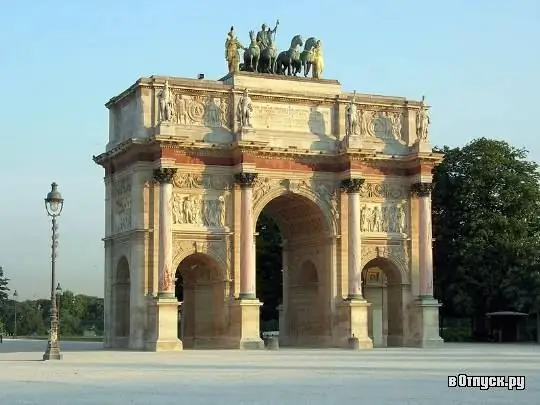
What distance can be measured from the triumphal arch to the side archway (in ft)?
0.24

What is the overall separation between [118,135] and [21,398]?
97.2 ft

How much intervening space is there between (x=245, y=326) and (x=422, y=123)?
42.6 feet

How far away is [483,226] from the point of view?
181 ft

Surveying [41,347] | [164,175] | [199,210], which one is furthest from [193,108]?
[41,347]

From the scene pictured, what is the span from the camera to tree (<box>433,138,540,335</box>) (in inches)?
2144

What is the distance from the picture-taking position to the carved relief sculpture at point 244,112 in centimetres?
4256

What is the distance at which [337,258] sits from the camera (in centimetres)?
4441

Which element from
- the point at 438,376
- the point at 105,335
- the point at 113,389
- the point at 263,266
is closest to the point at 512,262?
the point at 263,266

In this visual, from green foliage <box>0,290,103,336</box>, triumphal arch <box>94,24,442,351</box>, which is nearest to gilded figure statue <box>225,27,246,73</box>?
triumphal arch <box>94,24,442,351</box>

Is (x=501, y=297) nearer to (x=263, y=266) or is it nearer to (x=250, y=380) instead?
(x=263, y=266)

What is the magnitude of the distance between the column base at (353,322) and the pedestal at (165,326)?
7.45 meters

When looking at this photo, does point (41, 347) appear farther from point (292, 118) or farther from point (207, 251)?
point (292, 118)

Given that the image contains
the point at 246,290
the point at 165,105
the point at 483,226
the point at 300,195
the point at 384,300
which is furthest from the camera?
the point at 483,226

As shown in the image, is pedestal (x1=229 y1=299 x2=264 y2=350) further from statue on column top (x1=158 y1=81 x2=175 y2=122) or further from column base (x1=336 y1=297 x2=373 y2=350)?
statue on column top (x1=158 y1=81 x2=175 y2=122)
